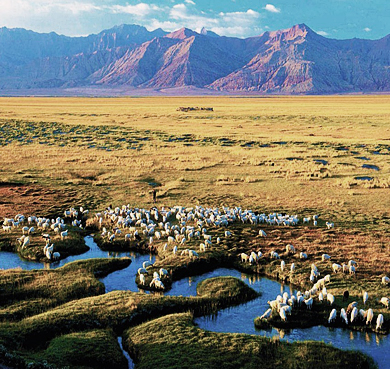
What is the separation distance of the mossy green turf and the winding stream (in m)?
0.67

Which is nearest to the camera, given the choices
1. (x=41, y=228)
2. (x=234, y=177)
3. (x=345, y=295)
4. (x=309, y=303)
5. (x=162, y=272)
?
(x=309, y=303)

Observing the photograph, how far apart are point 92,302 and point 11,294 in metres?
3.56

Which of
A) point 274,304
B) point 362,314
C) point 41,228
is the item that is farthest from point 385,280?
point 41,228

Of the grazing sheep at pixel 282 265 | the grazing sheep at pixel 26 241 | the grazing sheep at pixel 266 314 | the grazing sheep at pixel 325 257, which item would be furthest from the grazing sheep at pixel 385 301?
the grazing sheep at pixel 26 241

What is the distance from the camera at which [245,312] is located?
1644 centimetres

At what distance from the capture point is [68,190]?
116ft

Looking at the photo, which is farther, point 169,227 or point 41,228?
point 41,228

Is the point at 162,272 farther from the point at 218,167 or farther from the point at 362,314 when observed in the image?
the point at 218,167

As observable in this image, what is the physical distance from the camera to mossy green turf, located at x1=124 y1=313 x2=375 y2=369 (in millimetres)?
12695

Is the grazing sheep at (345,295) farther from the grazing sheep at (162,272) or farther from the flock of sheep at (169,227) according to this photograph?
the grazing sheep at (162,272)

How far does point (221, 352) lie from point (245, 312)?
11.3ft

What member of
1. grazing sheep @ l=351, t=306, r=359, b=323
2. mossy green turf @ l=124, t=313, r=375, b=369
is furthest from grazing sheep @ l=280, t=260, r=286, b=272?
mossy green turf @ l=124, t=313, r=375, b=369

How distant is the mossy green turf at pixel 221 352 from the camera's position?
12695mm

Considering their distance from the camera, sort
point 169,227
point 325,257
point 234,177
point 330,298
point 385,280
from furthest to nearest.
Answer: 1. point 234,177
2. point 169,227
3. point 325,257
4. point 385,280
5. point 330,298
